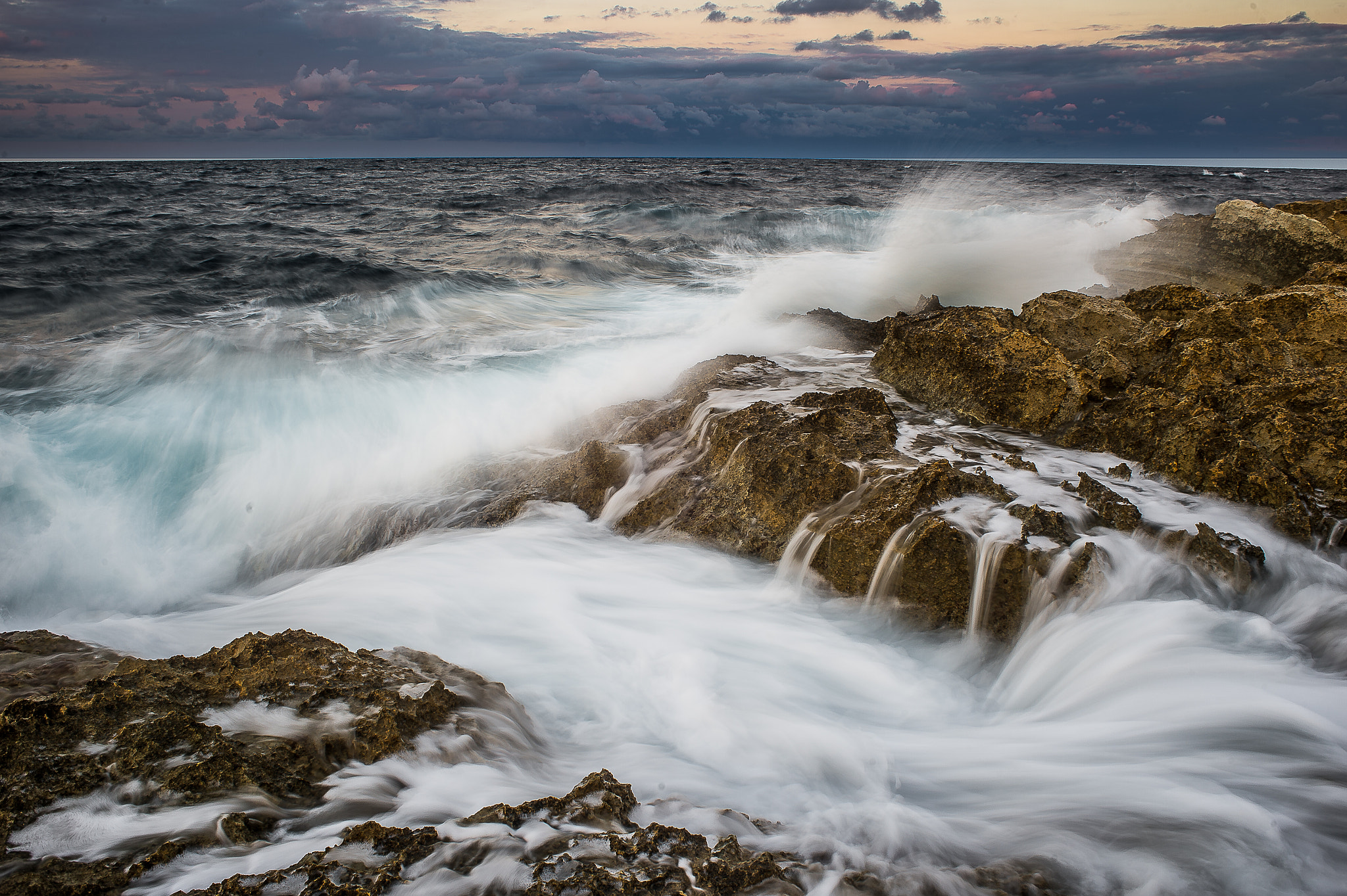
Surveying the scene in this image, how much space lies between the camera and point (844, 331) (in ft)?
23.2

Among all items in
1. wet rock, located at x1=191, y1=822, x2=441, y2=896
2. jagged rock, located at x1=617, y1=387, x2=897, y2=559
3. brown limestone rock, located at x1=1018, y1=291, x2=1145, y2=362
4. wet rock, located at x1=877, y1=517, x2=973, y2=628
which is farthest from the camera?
brown limestone rock, located at x1=1018, y1=291, x2=1145, y2=362

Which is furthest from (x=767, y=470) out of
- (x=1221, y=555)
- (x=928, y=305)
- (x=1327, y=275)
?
(x=1327, y=275)

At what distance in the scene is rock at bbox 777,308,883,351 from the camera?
680cm

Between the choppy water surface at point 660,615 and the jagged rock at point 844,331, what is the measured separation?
276mm

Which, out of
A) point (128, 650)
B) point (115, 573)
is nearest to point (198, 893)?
point (128, 650)

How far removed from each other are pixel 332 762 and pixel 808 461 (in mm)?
2699

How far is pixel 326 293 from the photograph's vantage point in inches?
493

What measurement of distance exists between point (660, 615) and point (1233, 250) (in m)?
7.00

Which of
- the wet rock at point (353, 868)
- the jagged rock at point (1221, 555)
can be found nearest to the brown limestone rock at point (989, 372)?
the jagged rock at point (1221, 555)

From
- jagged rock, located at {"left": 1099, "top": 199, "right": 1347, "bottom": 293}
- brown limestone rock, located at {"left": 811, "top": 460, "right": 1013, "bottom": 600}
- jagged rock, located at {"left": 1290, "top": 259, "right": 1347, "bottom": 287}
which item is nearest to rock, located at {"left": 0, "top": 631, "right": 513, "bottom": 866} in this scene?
brown limestone rock, located at {"left": 811, "top": 460, "right": 1013, "bottom": 600}

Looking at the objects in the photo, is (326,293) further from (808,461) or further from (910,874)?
(910,874)

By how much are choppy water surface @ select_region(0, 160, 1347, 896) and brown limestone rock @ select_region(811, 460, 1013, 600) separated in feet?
0.48

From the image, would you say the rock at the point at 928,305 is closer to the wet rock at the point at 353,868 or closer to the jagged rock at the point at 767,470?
the jagged rock at the point at 767,470

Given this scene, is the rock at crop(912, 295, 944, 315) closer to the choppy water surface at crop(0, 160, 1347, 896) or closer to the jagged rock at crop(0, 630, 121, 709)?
the choppy water surface at crop(0, 160, 1347, 896)
